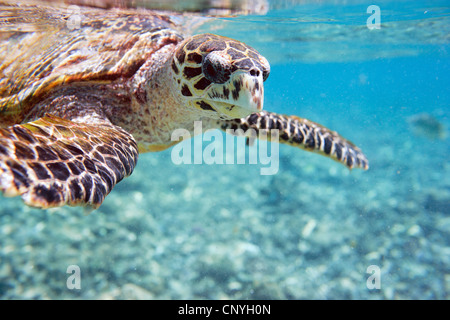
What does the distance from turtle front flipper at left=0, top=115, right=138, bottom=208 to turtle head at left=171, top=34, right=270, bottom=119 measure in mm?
841

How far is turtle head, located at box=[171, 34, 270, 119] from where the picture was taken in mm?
2170

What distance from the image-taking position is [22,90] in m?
3.13

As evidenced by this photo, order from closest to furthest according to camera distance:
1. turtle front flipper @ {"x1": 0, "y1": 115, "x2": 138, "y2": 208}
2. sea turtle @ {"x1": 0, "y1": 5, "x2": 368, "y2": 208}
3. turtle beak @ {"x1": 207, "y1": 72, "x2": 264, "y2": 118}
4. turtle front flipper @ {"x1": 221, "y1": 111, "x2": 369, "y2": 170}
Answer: turtle front flipper @ {"x1": 0, "y1": 115, "x2": 138, "y2": 208} → sea turtle @ {"x1": 0, "y1": 5, "x2": 368, "y2": 208} → turtle beak @ {"x1": 207, "y1": 72, "x2": 264, "y2": 118} → turtle front flipper @ {"x1": 221, "y1": 111, "x2": 369, "y2": 170}

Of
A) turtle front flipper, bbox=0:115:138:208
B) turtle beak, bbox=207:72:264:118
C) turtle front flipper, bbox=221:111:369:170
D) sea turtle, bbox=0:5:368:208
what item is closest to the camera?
turtle front flipper, bbox=0:115:138:208

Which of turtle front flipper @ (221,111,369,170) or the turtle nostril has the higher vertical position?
turtle front flipper @ (221,111,369,170)

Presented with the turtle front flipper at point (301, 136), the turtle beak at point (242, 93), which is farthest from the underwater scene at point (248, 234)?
the turtle beak at point (242, 93)

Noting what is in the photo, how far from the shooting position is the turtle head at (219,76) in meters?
2.17

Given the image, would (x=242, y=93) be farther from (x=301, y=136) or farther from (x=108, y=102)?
(x=301, y=136)

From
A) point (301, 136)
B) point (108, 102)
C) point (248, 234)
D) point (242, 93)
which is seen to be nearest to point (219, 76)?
point (242, 93)

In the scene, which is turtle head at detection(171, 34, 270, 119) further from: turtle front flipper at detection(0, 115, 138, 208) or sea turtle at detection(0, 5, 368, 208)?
turtle front flipper at detection(0, 115, 138, 208)

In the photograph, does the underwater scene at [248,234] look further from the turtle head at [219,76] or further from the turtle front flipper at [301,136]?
the turtle head at [219,76]

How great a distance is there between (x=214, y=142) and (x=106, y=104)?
6971 mm

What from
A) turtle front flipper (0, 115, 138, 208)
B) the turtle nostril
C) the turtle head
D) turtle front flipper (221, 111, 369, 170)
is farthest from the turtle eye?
turtle front flipper (221, 111, 369, 170)
